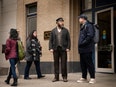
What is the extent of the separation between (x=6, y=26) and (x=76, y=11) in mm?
5857

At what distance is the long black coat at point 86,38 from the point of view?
11297mm

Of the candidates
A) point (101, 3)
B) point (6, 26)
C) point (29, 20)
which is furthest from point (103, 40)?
point (6, 26)

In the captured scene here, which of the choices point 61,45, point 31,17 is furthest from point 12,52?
point 31,17

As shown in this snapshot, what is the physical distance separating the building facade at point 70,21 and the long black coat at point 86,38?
12.8 ft

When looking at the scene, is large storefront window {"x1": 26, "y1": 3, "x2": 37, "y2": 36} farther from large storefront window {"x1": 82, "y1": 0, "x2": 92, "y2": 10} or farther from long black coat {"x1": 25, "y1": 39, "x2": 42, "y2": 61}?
long black coat {"x1": 25, "y1": 39, "x2": 42, "y2": 61}

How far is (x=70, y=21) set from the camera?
16.4 metres

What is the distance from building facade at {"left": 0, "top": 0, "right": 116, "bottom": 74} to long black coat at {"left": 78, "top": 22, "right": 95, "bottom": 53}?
3890 mm

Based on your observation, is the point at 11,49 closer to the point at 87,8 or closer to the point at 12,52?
the point at 12,52

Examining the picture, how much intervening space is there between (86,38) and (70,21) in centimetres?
517

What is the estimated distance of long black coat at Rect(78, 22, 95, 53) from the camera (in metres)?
11.3

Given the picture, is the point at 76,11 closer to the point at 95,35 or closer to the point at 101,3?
the point at 101,3

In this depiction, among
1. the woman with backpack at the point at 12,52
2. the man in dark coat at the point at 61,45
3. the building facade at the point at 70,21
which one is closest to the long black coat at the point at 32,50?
the man in dark coat at the point at 61,45

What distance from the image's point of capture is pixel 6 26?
68.6 ft

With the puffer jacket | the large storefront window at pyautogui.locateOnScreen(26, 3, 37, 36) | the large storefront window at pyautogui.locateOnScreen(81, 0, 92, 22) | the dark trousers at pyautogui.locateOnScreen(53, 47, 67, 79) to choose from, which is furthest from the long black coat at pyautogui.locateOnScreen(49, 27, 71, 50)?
the large storefront window at pyautogui.locateOnScreen(26, 3, 37, 36)
